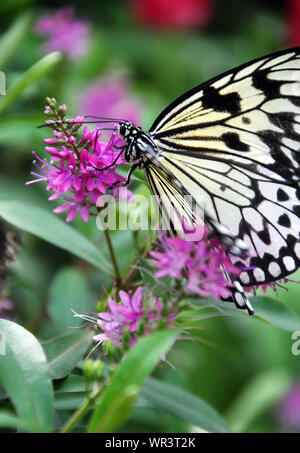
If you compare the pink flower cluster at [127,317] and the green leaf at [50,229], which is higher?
the green leaf at [50,229]

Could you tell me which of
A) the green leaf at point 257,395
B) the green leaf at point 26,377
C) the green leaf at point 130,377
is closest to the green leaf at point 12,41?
the green leaf at point 26,377

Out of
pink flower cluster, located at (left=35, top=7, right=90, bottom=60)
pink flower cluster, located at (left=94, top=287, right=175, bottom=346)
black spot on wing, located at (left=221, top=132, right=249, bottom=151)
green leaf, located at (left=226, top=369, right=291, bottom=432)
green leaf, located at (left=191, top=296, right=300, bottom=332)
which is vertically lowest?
green leaf, located at (left=226, top=369, right=291, bottom=432)

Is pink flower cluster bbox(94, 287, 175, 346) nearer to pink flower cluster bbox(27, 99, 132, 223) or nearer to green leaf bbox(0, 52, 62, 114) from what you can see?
pink flower cluster bbox(27, 99, 132, 223)

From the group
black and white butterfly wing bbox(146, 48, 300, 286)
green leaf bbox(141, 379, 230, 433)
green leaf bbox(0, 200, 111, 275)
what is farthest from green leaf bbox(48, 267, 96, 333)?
black and white butterfly wing bbox(146, 48, 300, 286)

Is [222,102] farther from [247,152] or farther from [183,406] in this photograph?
[183,406]

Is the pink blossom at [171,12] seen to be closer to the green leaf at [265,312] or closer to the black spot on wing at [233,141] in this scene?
the black spot on wing at [233,141]

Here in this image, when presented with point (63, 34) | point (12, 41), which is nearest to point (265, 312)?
point (12, 41)
